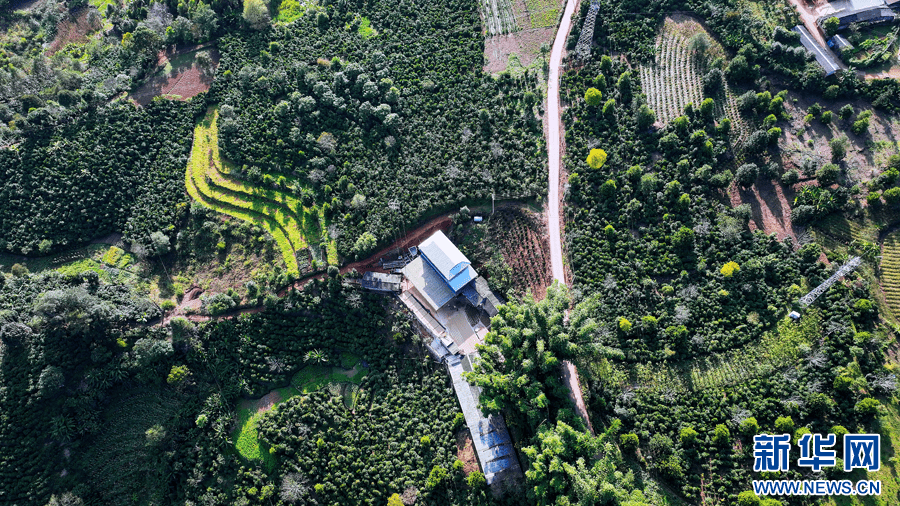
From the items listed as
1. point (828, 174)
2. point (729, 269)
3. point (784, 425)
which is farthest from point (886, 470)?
point (828, 174)

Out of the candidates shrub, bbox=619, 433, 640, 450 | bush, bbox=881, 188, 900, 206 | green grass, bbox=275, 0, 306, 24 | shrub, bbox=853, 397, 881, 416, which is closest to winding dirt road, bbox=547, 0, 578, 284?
shrub, bbox=619, 433, 640, 450

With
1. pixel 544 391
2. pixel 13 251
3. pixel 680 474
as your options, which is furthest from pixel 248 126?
pixel 680 474

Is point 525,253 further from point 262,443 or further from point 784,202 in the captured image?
point 262,443

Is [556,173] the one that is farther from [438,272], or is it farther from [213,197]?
[213,197]

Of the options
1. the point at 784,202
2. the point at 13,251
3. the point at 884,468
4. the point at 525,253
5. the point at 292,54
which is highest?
the point at 292,54

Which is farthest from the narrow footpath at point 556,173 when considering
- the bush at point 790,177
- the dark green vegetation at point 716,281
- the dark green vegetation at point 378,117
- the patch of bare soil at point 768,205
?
the bush at point 790,177

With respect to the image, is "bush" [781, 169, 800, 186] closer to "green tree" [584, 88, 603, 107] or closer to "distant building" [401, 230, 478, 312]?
"green tree" [584, 88, 603, 107]

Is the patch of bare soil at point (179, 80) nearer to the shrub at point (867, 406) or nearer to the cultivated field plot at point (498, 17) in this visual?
the cultivated field plot at point (498, 17)
